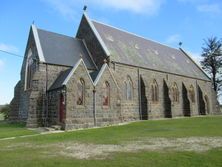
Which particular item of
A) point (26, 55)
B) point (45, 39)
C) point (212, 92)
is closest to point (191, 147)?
point (45, 39)

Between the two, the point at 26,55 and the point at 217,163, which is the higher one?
the point at 26,55

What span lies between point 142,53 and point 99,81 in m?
12.7

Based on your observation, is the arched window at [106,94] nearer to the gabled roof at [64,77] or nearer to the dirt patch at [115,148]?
the gabled roof at [64,77]

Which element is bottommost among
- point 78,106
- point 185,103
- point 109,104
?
point 78,106

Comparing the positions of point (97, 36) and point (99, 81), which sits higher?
point (97, 36)

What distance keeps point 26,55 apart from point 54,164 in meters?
23.6

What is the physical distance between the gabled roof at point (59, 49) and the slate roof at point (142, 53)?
287cm

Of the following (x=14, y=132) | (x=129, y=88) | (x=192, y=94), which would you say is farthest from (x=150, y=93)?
(x=14, y=132)

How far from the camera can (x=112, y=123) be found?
25125 millimetres

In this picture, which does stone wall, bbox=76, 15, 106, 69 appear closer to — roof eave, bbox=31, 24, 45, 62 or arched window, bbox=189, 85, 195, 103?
roof eave, bbox=31, 24, 45, 62

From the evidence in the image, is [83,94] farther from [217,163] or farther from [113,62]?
[217,163]

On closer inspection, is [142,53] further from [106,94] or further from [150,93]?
[106,94]

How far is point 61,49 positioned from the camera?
28797mm

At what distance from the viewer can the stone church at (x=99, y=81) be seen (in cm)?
2344
